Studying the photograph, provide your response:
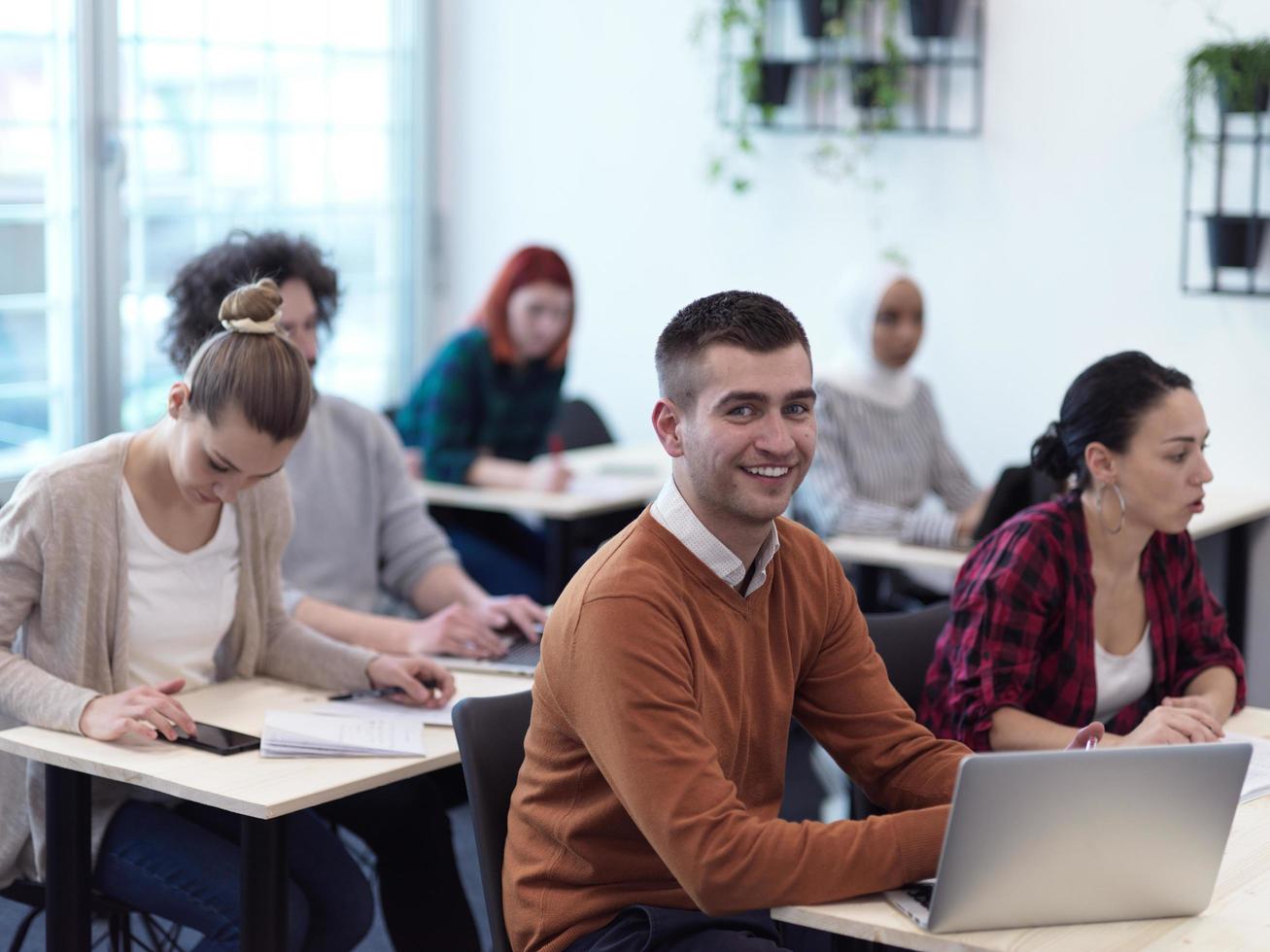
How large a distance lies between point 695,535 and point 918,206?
3.21m

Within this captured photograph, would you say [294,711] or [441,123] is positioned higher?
[441,123]

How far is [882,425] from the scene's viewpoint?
427 centimetres

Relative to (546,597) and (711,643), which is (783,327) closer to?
(711,643)

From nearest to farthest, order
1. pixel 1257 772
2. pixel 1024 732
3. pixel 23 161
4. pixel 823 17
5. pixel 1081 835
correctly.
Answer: pixel 1081 835
pixel 1257 772
pixel 1024 732
pixel 23 161
pixel 823 17

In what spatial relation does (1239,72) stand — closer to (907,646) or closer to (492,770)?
(907,646)

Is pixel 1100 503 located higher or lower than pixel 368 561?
higher

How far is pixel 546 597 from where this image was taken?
415 cm

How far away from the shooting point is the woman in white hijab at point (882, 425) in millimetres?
4141

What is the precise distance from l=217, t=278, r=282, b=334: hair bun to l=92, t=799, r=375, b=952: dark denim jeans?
691 millimetres

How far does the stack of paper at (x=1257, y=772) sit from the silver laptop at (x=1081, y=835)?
1.13 ft

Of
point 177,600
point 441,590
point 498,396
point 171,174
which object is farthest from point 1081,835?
point 171,174

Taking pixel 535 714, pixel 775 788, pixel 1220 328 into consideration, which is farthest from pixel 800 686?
pixel 1220 328

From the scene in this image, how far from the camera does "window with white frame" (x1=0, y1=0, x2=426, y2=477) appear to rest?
4.46m

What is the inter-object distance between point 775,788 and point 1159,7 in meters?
3.11
